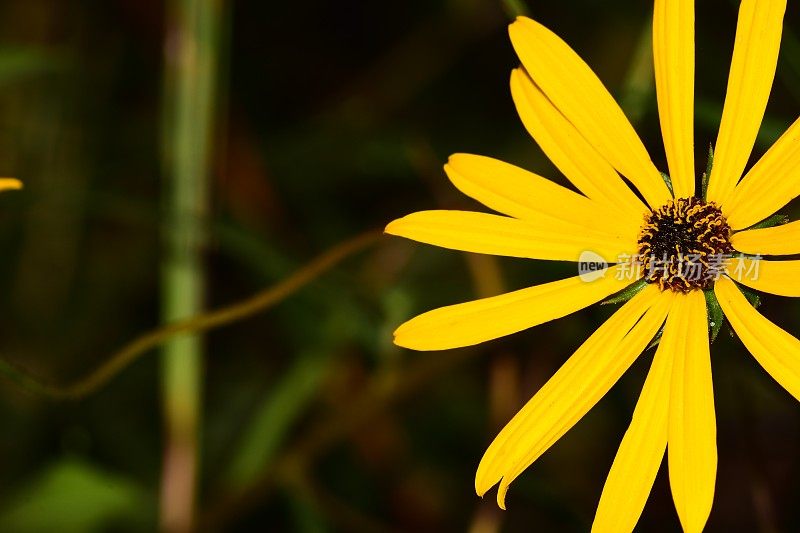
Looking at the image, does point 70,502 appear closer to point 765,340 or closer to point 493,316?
point 493,316

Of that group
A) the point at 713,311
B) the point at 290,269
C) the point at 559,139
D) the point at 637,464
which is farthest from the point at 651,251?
the point at 290,269

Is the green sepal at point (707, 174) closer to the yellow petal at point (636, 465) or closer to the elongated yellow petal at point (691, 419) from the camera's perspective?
the elongated yellow petal at point (691, 419)

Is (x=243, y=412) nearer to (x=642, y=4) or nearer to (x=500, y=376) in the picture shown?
(x=500, y=376)

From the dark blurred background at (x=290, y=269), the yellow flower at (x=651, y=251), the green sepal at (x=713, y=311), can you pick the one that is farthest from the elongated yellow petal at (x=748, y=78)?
the dark blurred background at (x=290, y=269)

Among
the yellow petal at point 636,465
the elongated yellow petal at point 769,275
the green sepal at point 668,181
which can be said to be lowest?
the yellow petal at point 636,465

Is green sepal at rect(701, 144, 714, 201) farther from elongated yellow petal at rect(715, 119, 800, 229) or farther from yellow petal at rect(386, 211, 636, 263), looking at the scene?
yellow petal at rect(386, 211, 636, 263)

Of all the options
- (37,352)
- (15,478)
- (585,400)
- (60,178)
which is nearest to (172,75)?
(60,178)
